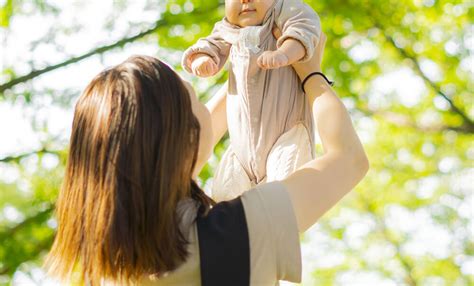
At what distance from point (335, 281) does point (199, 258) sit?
8.65 metres

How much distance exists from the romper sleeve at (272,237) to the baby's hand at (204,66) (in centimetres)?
38

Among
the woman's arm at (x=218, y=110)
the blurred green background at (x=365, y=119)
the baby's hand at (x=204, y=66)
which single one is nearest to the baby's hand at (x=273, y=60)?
the baby's hand at (x=204, y=66)

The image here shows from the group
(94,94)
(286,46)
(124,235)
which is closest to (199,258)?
(124,235)

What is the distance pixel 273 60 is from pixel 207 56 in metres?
0.20

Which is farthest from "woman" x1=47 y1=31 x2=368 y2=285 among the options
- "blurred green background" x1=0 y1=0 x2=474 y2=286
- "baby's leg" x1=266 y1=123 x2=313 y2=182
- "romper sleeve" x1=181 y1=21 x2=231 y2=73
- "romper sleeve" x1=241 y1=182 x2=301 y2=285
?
"blurred green background" x1=0 y1=0 x2=474 y2=286

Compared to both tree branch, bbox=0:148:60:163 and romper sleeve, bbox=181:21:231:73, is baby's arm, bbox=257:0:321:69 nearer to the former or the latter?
romper sleeve, bbox=181:21:231:73

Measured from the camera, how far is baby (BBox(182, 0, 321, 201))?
1674 mm

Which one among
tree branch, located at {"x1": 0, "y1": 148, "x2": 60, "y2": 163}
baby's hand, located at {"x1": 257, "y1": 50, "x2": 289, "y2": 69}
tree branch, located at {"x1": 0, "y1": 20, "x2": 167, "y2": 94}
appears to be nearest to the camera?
baby's hand, located at {"x1": 257, "y1": 50, "x2": 289, "y2": 69}

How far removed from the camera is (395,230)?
9.73 m

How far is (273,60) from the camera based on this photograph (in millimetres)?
1584

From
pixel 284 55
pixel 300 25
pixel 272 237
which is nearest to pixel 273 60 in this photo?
pixel 284 55

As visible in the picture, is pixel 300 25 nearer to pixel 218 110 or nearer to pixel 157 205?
pixel 218 110

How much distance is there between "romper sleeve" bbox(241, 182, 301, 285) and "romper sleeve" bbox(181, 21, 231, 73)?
0.43 m

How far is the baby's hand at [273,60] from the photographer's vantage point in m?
1.58
